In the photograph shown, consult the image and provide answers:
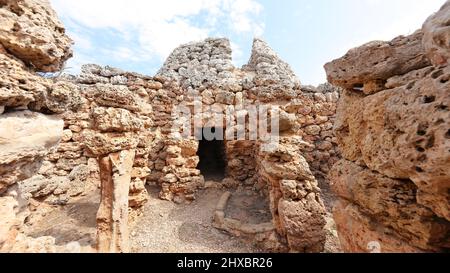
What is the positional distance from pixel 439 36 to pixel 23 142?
10.7 ft

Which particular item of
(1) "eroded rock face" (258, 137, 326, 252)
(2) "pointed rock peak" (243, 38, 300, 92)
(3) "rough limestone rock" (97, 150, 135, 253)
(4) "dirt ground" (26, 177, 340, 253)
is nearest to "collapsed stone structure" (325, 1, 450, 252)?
(1) "eroded rock face" (258, 137, 326, 252)

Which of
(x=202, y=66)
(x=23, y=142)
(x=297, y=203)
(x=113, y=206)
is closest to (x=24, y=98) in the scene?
(x=23, y=142)

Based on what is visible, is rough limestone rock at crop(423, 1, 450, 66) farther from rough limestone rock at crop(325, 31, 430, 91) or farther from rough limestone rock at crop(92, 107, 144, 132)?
rough limestone rock at crop(92, 107, 144, 132)

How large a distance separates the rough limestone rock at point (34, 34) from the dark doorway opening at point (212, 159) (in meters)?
6.93

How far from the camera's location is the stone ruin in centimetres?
148

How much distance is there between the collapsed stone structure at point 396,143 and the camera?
1273 mm

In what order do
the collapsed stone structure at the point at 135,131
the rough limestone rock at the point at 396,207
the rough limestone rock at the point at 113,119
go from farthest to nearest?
the rough limestone rock at the point at 113,119 < the collapsed stone structure at the point at 135,131 < the rough limestone rock at the point at 396,207

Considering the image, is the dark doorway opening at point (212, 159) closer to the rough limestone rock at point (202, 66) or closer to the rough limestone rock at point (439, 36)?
the rough limestone rock at point (202, 66)

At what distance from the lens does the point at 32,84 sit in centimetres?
211

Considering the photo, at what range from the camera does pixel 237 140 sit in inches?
311

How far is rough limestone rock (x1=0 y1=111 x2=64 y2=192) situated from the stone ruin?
11mm

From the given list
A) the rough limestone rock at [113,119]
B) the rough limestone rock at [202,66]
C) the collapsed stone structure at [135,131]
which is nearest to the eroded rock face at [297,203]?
the collapsed stone structure at [135,131]

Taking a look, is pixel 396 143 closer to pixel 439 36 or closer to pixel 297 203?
pixel 439 36

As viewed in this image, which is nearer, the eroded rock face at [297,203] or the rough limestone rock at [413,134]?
the rough limestone rock at [413,134]
